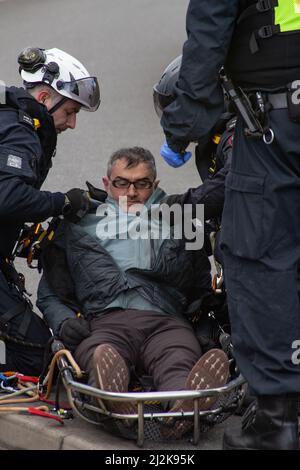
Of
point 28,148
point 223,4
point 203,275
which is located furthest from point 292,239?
point 28,148

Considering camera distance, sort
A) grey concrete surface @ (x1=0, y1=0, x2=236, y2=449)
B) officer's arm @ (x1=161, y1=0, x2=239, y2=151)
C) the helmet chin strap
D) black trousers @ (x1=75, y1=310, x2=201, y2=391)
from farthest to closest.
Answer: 1. grey concrete surface @ (x1=0, y1=0, x2=236, y2=449)
2. the helmet chin strap
3. black trousers @ (x1=75, y1=310, x2=201, y2=391)
4. officer's arm @ (x1=161, y1=0, x2=239, y2=151)

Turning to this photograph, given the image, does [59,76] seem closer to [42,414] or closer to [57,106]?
[57,106]

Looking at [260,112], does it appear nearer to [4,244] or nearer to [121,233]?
[121,233]

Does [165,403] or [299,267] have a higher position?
[299,267]

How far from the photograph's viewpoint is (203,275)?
4738mm

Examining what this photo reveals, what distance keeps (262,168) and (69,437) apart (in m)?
1.35

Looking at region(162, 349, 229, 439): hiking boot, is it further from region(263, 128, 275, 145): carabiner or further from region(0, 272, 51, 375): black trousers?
region(0, 272, 51, 375): black trousers

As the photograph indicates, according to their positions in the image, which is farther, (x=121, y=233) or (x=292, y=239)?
(x=121, y=233)

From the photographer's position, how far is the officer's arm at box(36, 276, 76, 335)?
4492 millimetres

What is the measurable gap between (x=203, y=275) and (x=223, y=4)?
174 centimetres

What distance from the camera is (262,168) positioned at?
3369 mm

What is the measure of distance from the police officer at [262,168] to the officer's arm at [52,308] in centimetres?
124

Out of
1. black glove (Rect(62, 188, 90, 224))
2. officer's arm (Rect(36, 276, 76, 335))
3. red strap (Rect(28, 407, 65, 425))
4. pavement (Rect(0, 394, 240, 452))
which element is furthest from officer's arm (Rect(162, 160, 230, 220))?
red strap (Rect(28, 407, 65, 425))

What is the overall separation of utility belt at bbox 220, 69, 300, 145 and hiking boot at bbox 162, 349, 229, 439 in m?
0.94
